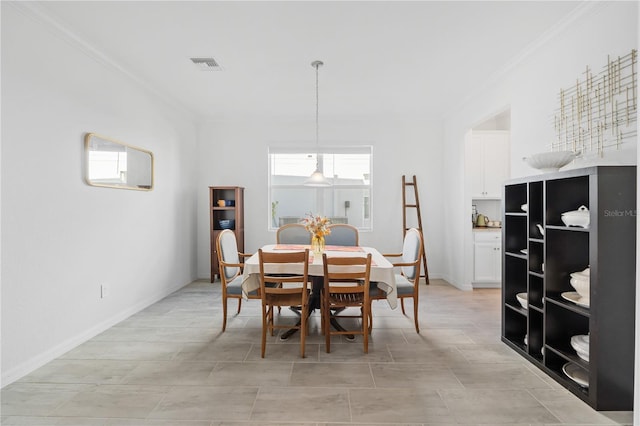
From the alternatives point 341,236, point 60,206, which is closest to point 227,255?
point 60,206

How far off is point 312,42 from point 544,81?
200 cm

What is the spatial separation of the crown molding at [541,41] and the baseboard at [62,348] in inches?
180

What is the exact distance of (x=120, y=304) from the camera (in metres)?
3.51

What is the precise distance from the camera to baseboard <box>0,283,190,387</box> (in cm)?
229

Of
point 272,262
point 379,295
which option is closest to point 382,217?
point 379,295

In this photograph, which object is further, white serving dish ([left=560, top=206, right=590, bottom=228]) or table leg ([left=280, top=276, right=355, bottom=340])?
table leg ([left=280, top=276, right=355, bottom=340])

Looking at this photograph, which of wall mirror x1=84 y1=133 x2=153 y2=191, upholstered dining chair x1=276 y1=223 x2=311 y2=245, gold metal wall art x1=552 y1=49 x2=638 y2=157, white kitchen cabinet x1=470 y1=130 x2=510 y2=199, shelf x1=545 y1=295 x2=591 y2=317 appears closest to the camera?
shelf x1=545 y1=295 x2=591 y2=317

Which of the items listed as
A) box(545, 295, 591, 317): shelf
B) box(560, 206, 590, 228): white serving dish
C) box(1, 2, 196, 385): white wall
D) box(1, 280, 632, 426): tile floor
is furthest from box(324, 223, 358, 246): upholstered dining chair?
box(560, 206, 590, 228): white serving dish

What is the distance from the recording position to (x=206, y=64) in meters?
3.44

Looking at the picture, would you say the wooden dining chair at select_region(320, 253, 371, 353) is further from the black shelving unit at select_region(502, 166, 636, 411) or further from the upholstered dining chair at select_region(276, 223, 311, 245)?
the upholstered dining chair at select_region(276, 223, 311, 245)

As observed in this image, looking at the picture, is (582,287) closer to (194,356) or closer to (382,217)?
(194,356)

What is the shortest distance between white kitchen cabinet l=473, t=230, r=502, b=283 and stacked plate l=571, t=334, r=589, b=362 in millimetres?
2683

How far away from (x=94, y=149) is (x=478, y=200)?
4949 mm

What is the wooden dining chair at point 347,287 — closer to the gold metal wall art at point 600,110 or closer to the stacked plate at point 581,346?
the stacked plate at point 581,346
